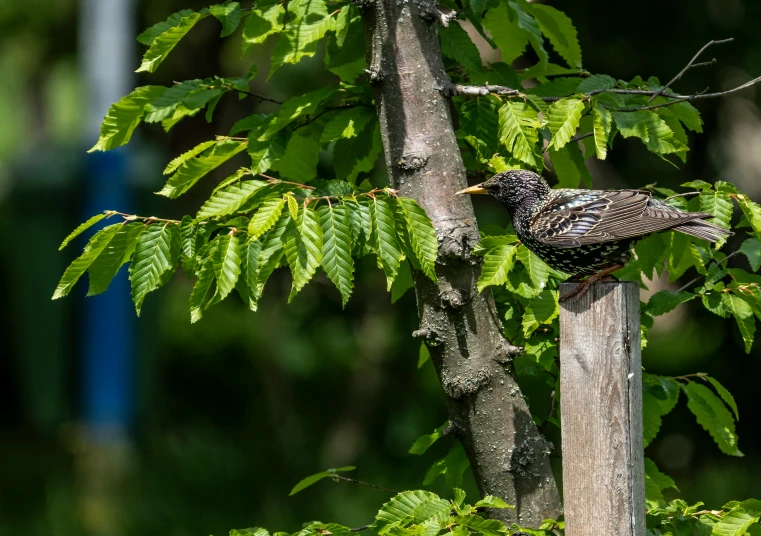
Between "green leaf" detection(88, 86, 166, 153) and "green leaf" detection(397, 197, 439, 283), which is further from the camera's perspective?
"green leaf" detection(88, 86, 166, 153)

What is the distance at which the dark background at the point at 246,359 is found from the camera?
6324 mm

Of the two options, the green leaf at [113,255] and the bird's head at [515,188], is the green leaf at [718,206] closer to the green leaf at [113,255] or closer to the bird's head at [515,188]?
the bird's head at [515,188]

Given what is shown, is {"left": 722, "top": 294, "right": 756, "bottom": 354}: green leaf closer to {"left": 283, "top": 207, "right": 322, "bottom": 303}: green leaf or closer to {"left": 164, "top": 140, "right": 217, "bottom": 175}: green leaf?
{"left": 283, "top": 207, "right": 322, "bottom": 303}: green leaf

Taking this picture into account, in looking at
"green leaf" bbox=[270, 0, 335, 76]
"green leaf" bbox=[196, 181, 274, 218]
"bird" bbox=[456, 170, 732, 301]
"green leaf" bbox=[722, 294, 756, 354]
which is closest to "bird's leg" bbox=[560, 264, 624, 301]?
"bird" bbox=[456, 170, 732, 301]

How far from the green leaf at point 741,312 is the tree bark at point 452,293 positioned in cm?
59

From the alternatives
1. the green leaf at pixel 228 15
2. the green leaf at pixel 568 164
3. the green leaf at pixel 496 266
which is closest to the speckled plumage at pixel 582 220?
the green leaf at pixel 496 266

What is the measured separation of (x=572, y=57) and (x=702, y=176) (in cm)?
371

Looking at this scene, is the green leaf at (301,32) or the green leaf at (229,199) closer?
the green leaf at (229,199)

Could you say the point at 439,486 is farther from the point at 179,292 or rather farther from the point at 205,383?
the point at 179,292

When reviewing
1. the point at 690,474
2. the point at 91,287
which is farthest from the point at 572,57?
the point at 690,474

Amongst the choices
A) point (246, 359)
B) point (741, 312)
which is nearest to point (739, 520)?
point (741, 312)

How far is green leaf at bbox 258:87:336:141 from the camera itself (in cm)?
271

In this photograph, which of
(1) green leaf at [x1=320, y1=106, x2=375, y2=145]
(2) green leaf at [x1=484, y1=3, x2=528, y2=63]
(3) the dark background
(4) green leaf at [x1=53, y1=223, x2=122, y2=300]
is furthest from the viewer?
(3) the dark background

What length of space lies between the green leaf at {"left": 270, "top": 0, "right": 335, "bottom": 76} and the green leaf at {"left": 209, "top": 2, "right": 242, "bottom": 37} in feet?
0.44
